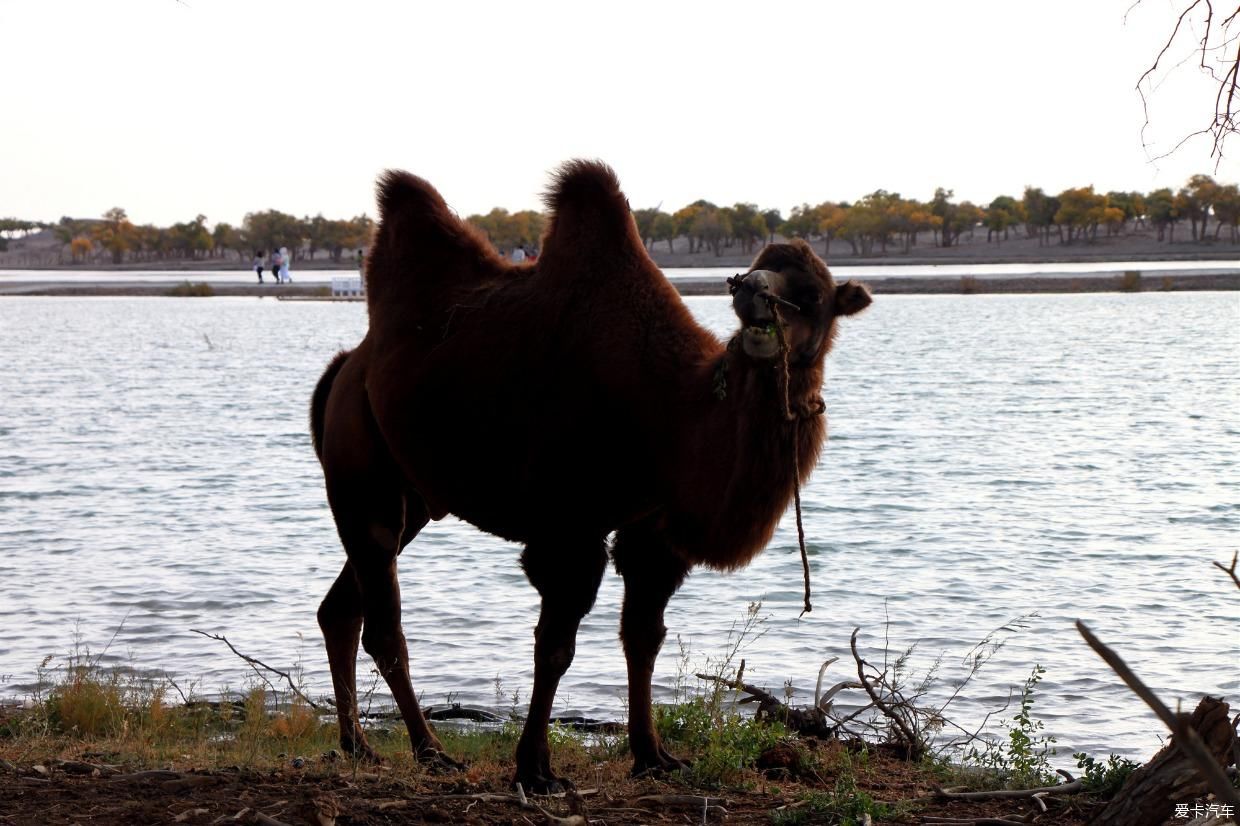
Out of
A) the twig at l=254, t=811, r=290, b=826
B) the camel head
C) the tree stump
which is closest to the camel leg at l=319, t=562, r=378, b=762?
the twig at l=254, t=811, r=290, b=826

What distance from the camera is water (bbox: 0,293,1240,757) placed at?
10164 millimetres

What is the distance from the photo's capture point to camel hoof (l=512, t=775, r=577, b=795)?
6141mm

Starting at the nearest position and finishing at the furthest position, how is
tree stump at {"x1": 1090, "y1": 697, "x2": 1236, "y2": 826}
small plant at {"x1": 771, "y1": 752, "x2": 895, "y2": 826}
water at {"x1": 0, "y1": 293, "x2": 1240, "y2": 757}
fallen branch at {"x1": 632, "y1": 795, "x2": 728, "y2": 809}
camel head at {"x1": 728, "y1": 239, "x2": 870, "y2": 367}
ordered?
tree stump at {"x1": 1090, "y1": 697, "x2": 1236, "y2": 826}
camel head at {"x1": 728, "y1": 239, "x2": 870, "y2": 367}
small plant at {"x1": 771, "y1": 752, "x2": 895, "y2": 826}
fallen branch at {"x1": 632, "y1": 795, "x2": 728, "y2": 809}
water at {"x1": 0, "y1": 293, "x2": 1240, "y2": 757}

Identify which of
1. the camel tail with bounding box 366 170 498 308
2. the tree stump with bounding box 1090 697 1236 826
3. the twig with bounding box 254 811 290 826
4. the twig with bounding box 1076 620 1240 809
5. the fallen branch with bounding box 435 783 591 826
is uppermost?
the camel tail with bounding box 366 170 498 308

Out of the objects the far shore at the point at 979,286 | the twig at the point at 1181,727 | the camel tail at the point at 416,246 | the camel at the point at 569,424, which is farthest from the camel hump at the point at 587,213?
the far shore at the point at 979,286

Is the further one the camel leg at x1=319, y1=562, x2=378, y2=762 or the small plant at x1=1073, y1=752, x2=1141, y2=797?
the camel leg at x1=319, y1=562, x2=378, y2=762

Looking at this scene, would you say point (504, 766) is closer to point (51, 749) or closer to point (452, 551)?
point (51, 749)

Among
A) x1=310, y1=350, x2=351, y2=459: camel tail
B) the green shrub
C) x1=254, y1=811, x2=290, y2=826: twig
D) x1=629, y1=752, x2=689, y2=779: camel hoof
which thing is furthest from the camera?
the green shrub

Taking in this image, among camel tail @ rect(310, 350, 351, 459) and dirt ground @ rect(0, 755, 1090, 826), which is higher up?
camel tail @ rect(310, 350, 351, 459)

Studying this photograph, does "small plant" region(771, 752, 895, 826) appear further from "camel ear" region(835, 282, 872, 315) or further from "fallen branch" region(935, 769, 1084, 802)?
"camel ear" region(835, 282, 872, 315)

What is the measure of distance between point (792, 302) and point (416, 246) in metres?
2.72

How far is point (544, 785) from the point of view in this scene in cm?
618

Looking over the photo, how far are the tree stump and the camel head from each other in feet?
6.27

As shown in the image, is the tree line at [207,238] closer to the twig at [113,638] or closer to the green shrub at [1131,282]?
the green shrub at [1131,282]
